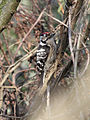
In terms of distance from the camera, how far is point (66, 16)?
186 cm

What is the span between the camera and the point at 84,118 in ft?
4.62

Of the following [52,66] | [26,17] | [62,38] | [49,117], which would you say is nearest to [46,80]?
[52,66]

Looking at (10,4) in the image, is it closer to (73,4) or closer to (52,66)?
(73,4)

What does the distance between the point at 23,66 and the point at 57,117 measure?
3663 mm

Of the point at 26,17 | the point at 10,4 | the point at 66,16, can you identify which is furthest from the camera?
the point at 26,17

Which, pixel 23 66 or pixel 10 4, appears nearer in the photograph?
pixel 10 4

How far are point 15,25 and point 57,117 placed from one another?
357 centimetres

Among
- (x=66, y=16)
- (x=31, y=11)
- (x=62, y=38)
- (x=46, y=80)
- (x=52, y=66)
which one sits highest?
(x=31, y=11)

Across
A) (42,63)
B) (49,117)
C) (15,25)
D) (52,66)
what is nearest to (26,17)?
(15,25)

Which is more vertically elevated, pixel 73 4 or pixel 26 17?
pixel 26 17

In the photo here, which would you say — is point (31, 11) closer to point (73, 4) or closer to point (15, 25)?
point (15, 25)

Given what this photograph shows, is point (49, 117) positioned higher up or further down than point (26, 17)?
further down

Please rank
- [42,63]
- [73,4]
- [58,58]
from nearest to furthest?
[73,4] → [58,58] → [42,63]

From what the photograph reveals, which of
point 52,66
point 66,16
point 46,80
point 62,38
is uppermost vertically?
point 66,16
